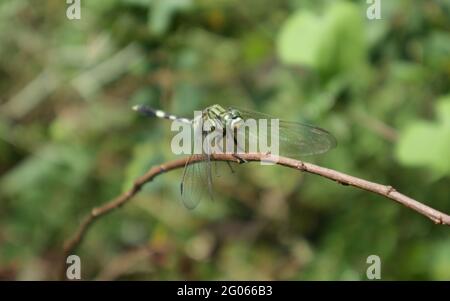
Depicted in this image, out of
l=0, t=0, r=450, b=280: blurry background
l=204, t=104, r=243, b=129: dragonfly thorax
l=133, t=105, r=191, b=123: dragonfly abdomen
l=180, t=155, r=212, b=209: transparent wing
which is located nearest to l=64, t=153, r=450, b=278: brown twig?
l=180, t=155, r=212, b=209: transparent wing

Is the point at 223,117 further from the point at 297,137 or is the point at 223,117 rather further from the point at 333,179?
the point at 333,179

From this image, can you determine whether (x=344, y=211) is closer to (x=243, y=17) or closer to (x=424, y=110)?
(x=424, y=110)

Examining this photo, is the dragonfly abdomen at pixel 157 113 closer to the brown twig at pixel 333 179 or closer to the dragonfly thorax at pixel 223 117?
the dragonfly thorax at pixel 223 117

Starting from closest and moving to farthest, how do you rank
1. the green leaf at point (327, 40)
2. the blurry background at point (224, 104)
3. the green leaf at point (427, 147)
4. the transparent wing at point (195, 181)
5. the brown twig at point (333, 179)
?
the brown twig at point (333, 179) < the transparent wing at point (195, 181) < the green leaf at point (427, 147) < the green leaf at point (327, 40) < the blurry background at point (224, 104)

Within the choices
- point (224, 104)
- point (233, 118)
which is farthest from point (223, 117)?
point (224, 104)

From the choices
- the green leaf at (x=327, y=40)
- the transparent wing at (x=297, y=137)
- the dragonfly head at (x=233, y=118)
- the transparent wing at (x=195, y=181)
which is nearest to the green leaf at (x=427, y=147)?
the green leaf at (x=327, y=40)
